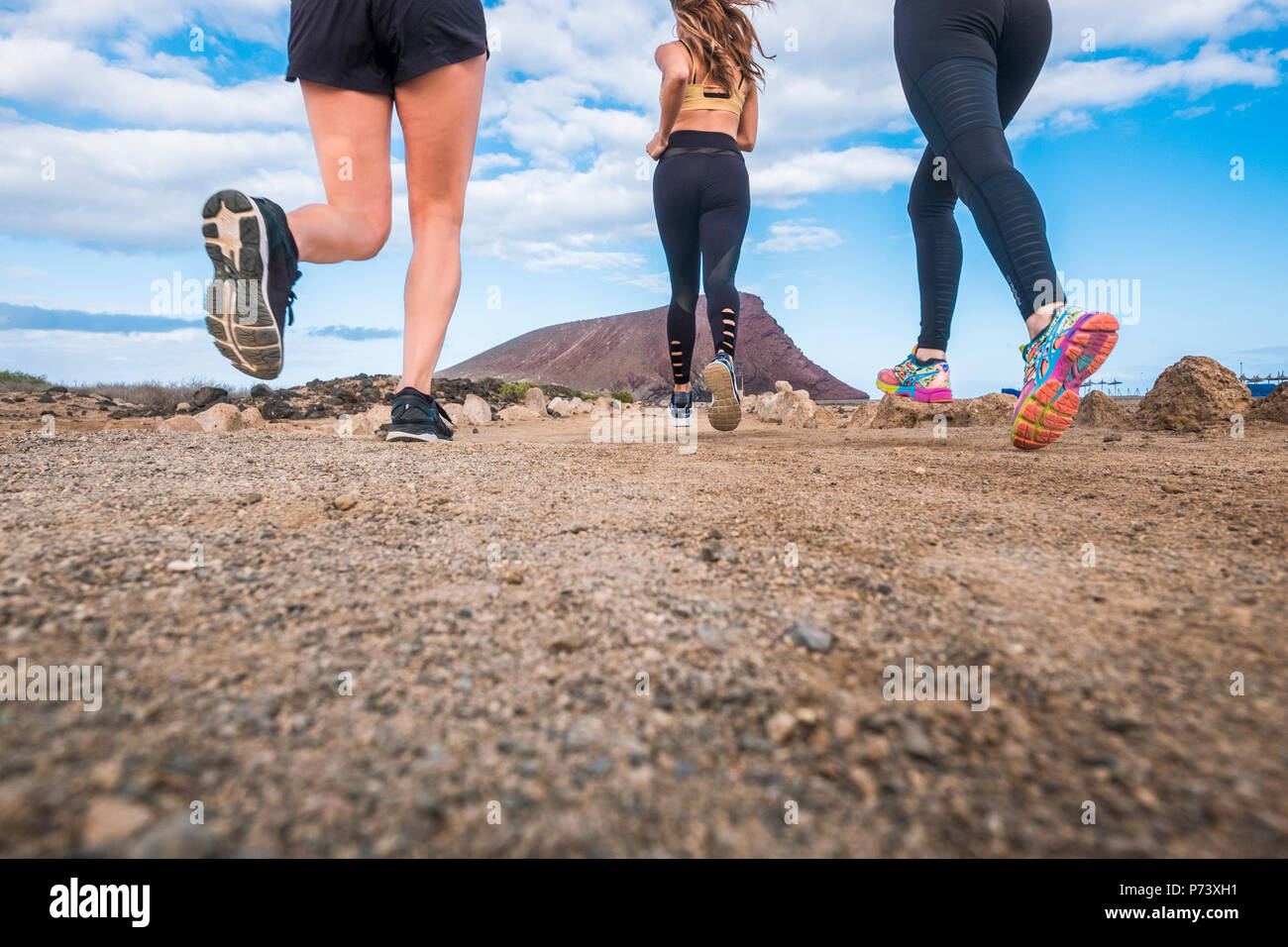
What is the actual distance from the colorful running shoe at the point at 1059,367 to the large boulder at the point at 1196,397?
2.05 metres

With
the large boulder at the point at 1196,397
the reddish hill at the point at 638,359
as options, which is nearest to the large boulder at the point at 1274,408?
the large boulder at the point at 1196,397

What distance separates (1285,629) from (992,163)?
2.29 meters

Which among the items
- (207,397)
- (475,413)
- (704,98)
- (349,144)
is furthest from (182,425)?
(704,98)

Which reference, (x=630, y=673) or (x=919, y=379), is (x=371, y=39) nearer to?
(x=630, y=673)

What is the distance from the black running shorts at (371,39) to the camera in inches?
94.5

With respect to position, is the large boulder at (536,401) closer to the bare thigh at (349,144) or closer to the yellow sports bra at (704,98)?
the yellow sports bra at (704,98)

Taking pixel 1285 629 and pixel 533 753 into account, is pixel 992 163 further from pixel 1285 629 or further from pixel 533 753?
pixel 533 753

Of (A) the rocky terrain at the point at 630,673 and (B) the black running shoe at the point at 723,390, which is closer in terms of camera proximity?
(A) the rocky terrain at the point at 630,673

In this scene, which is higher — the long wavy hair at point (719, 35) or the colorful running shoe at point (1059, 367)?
the long wavy hair at point (719, 35)

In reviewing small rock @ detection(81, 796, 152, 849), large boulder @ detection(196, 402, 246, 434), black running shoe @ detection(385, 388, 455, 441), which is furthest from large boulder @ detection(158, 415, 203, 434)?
small rock @ detection(81, 796, 152, 849)

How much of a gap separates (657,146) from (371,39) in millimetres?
2276

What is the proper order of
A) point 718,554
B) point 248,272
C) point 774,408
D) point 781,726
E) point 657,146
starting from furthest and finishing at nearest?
point 774,408 → point 657,146 → point 248,272 → point 718,554 → point 781,726

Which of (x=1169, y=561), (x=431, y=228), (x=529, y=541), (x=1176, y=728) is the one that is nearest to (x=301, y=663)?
(x=529, y=541)

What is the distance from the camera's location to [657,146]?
171 inches
